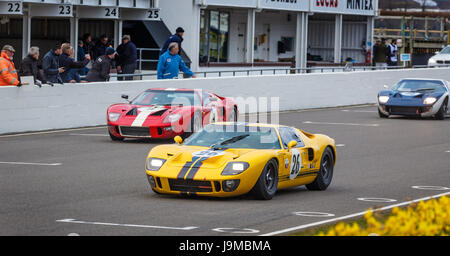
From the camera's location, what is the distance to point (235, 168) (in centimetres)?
1191

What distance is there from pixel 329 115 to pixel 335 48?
20975 mm

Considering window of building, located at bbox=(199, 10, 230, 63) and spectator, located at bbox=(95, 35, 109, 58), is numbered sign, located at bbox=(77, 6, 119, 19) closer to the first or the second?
spectator, located at bbox=(95, 35, 109, 58)

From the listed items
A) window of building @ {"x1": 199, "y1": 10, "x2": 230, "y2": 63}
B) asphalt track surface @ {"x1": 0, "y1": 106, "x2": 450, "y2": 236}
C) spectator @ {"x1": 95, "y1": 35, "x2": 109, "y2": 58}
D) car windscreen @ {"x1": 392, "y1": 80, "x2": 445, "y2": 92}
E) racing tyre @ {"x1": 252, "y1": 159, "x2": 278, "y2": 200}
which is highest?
window of building @ {"x1": 199, "y1": 10, "x2": 230, "y2": 63}

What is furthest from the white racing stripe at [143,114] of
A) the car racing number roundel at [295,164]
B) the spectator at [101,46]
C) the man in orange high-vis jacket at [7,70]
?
the spectator at [101,46]

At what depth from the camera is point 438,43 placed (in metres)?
67.7

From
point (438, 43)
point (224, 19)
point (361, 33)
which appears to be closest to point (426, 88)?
point (224, 19)

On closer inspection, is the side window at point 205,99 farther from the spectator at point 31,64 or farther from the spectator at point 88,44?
the spectator at point 88,44

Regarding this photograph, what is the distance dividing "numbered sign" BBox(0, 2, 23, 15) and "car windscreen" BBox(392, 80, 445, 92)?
1155cm

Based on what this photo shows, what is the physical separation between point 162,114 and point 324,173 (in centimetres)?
637

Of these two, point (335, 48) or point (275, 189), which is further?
point (335, 48)

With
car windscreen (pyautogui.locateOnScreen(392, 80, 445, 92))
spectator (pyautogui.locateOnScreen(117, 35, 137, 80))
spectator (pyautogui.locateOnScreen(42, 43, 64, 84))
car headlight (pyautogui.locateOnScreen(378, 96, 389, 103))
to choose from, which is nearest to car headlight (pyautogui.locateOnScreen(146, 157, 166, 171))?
spectator (pyautogui.locateOnScreen(42, 43, 64, 84))

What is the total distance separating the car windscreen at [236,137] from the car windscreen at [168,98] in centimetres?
694

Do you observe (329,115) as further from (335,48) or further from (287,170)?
(335,48)

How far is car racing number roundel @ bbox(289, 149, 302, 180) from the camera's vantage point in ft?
42.2
